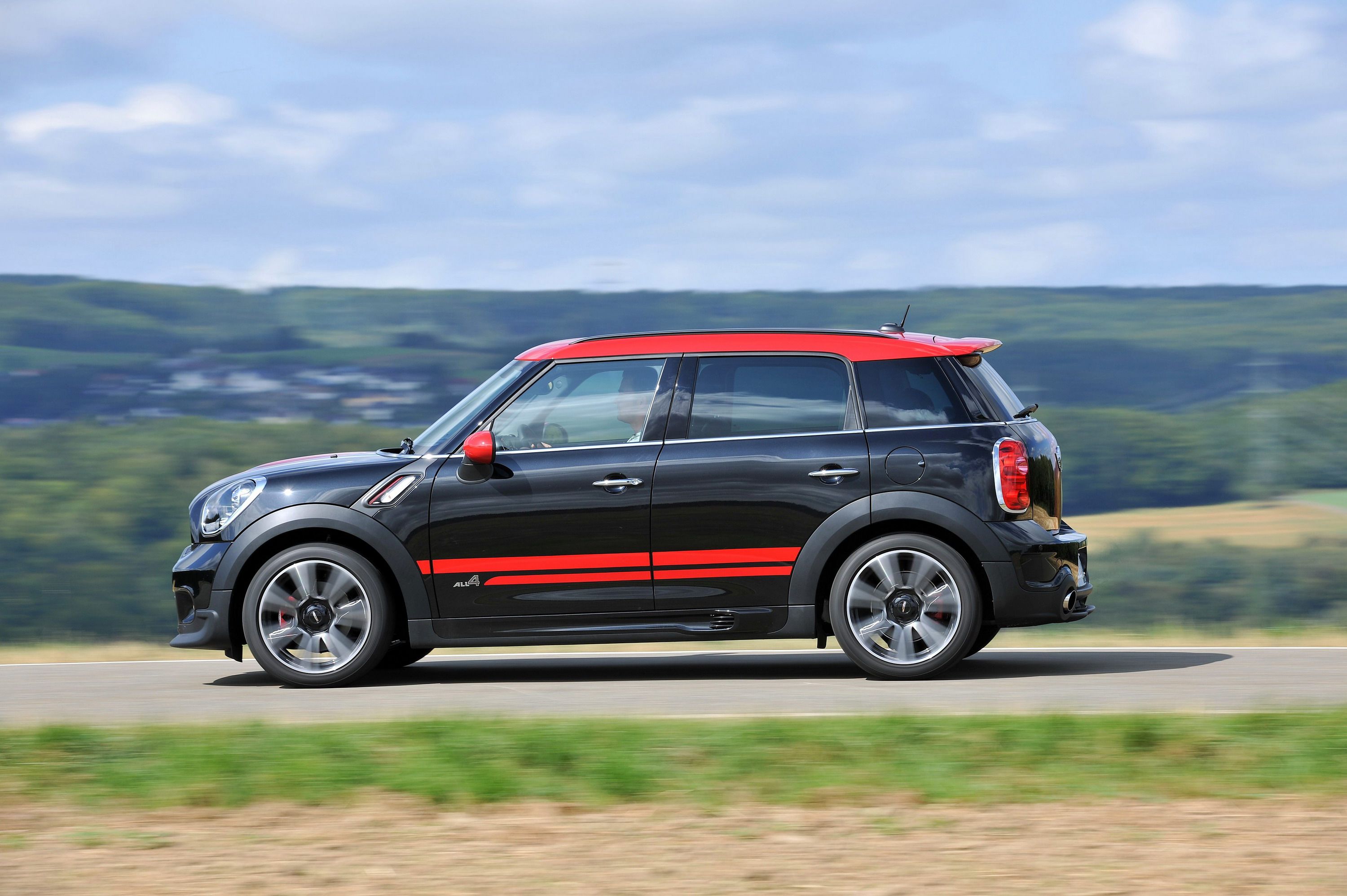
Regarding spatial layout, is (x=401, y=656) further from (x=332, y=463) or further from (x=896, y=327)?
(x=896, y=327)

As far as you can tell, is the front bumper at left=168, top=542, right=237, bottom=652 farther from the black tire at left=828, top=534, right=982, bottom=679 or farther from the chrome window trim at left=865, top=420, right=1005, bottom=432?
the chrome window trim at left=865, top=420, right=1005, bottom=432

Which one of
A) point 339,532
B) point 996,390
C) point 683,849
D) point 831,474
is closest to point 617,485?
point 831,474

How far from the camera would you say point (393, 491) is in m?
8.19

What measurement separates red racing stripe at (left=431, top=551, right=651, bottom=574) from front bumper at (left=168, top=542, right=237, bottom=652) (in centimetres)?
115

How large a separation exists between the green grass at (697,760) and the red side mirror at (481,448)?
6.30 ft

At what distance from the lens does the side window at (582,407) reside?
27.0ft

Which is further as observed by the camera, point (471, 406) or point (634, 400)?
point (471, 406)

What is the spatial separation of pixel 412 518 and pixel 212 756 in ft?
8.25

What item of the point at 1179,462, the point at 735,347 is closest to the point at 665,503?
the point at 735,347

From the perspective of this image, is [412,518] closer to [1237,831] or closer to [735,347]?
[735,347]

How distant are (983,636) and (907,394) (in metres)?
1.57

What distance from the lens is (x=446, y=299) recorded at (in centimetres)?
2812

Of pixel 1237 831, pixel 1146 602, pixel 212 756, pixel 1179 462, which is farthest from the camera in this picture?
pixel 1179 462

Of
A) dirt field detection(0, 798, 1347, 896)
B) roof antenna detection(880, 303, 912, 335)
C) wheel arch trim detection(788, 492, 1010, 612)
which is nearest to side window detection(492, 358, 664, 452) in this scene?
wheel arch trim detection(788, 492, 1010, 612)
